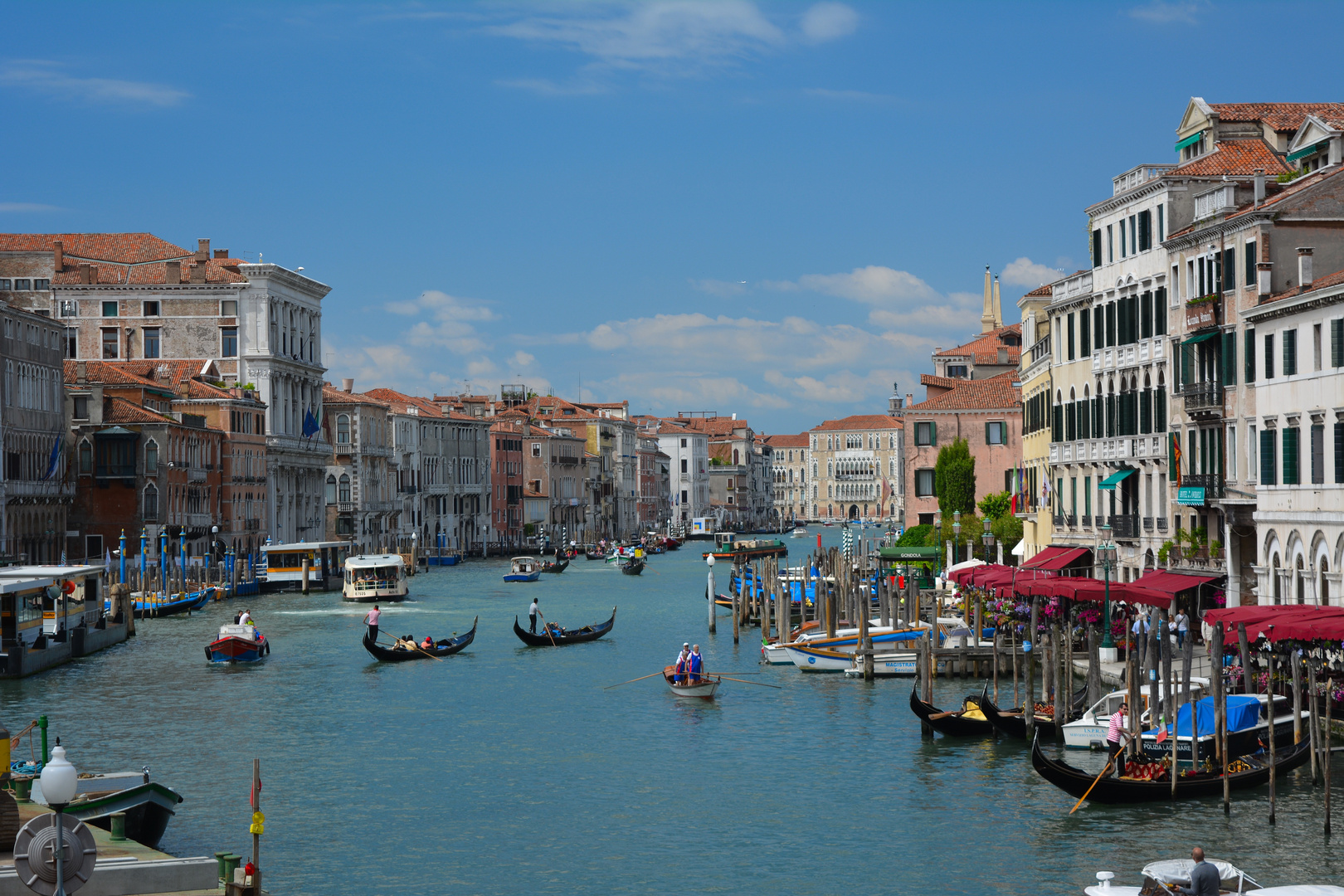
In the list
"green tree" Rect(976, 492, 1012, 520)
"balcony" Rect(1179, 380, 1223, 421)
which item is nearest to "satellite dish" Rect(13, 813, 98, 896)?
"balcony" Rect(1179, 380, 1223, 421)

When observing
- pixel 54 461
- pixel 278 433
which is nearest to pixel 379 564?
pixel 54 461

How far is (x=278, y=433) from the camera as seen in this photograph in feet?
245

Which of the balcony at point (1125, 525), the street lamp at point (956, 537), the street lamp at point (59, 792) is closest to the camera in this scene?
the street lamp at point (59, 792)

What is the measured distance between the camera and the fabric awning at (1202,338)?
26.1m

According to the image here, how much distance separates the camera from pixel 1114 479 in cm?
3048

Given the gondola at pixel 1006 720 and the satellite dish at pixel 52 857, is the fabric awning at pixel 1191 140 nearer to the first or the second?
the gondola at pixel 1006 720

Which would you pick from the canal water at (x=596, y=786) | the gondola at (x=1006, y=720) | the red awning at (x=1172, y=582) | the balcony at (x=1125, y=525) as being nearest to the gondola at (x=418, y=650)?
the canal water at (x=596, y=786)

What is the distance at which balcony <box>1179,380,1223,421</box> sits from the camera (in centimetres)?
2611

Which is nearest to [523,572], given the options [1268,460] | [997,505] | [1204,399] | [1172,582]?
[997,505]

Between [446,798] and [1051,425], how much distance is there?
19.1 meters

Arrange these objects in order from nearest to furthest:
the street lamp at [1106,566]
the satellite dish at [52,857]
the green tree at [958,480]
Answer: the satellite dish at [52,857] → the street lamp at [1106,566] → the green tree at [958,480]

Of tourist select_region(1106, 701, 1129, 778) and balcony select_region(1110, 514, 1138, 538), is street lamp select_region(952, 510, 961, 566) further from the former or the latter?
tourist select_region(1106, 701, 1129, 778)

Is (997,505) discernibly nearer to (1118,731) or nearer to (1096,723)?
(1096,723)

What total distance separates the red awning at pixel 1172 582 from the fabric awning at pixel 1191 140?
28.3 ft
